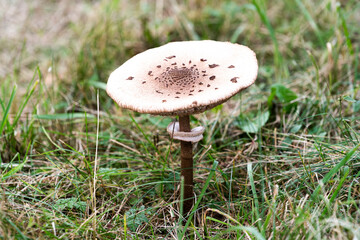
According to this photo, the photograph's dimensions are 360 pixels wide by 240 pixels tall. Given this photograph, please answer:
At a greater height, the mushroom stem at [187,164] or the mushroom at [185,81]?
the mushroom at [185,81]

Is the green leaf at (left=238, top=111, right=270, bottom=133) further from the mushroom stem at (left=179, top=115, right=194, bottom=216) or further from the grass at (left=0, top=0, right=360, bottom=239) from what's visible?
the mushroom stem at (left=179, top=115, right=194, bottom=216)

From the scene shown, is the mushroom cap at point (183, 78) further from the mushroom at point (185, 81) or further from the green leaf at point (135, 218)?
the green leaf at point (135, 218)

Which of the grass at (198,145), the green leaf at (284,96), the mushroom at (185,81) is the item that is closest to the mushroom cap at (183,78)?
the mushroom at (185,81)

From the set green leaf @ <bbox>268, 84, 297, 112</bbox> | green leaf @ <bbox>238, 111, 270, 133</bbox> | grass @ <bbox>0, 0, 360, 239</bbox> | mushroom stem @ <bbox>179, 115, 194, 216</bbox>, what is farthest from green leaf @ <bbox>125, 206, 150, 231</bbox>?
green leaf @ <bbox>268, 84, 297, 112</bbox>

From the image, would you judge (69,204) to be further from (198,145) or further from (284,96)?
(284,96)

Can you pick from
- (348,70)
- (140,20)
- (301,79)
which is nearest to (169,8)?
(140,20)

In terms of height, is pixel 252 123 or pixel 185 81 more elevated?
pixel 185 81

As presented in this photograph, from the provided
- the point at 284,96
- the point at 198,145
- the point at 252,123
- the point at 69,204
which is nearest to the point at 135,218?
the point at 69,204
